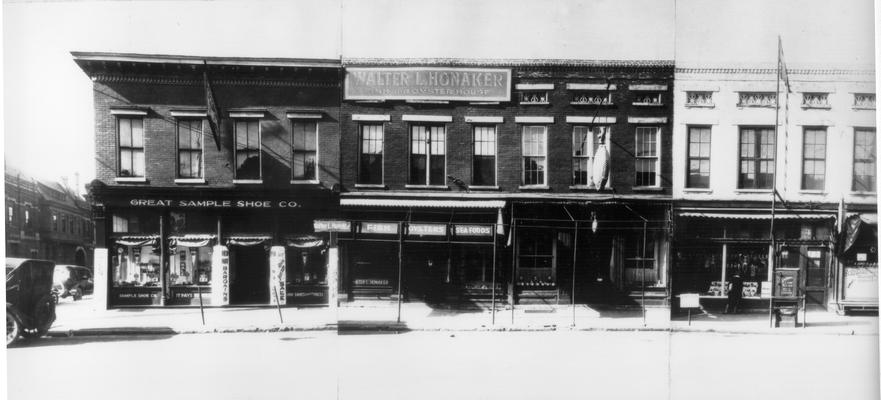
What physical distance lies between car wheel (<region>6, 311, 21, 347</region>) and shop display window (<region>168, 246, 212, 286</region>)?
1.99 m

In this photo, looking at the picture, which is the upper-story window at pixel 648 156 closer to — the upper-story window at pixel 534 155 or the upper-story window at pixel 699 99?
the upper-story window at pixel 699 99

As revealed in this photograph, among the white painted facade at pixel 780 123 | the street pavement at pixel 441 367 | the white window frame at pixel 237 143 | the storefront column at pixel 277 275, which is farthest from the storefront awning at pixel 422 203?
the white painted facade at pixel 780 123

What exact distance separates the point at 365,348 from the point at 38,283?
4.95 m

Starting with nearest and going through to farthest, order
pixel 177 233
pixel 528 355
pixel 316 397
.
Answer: pixel 316 397 < pixel 528 355 < pixel 177 233

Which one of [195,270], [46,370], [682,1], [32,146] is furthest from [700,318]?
[32,146]

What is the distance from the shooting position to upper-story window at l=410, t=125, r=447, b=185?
736 centimetres

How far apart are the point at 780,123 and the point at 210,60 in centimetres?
907

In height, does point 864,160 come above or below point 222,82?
below

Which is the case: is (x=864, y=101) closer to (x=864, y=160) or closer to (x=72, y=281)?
(x=864, y=160)

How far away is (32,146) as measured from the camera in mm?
6523

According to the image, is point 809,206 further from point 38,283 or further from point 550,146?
point 38,283

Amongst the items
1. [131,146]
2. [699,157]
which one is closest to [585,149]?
[699,157]

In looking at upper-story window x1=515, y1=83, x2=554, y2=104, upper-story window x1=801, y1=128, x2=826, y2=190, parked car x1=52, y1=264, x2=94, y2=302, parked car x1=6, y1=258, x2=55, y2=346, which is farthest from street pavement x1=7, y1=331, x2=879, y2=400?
upper-story window x1=515, y1=83, x2=554, y2=104

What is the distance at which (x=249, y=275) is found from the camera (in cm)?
751
